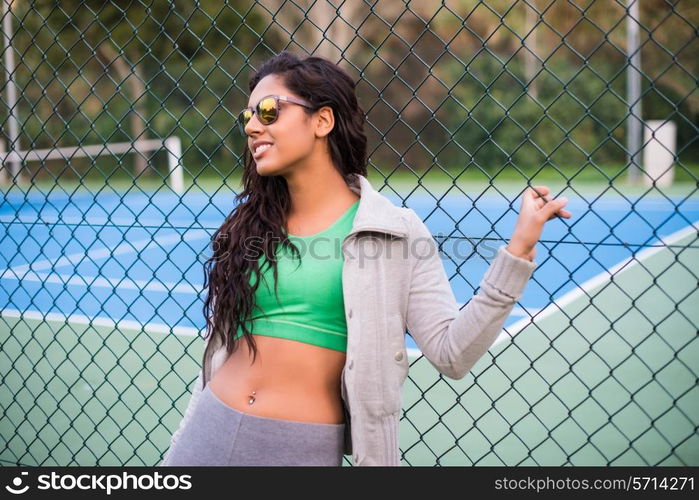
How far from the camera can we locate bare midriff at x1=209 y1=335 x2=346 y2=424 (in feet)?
6.15

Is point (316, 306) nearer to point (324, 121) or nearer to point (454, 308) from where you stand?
point (454, 308)

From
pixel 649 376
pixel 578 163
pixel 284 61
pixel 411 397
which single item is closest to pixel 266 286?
pixel 284 61

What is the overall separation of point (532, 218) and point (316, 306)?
63 cm

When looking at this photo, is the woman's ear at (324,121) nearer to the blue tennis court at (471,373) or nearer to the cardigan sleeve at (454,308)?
the cardigan sleeve at (454,308)

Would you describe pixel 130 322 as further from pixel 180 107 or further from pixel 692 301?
pixel 180 107

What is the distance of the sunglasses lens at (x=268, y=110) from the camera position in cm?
191

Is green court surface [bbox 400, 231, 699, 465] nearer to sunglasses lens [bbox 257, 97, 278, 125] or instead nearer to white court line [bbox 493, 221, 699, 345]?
white court line [bbox 493, 221, 699, 345]

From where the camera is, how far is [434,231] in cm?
1073

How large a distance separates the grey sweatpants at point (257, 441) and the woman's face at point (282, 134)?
66 centimetres

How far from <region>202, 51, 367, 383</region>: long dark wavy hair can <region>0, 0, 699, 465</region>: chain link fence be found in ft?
1.22

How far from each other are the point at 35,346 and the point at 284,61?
174 inches
